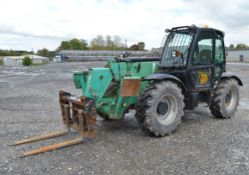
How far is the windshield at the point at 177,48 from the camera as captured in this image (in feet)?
21.8

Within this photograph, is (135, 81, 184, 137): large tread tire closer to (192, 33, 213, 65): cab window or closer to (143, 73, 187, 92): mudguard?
(143, 73, 187, 92): mudguard

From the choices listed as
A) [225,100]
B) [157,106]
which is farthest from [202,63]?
[157,106]

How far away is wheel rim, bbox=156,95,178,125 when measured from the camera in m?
6.09

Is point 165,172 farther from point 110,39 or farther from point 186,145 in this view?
point 110,39

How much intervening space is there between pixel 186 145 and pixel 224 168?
111 cm

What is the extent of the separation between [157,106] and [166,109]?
325 mm

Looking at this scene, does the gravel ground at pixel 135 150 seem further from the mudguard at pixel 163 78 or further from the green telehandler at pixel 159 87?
the mudguard at pixel 163 78

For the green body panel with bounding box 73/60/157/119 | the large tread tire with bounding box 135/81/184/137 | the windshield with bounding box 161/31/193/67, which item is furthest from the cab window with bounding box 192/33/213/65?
the green body panel with bounding box 73/60/157/119

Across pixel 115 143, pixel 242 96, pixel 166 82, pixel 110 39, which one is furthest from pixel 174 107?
pixel 110 39

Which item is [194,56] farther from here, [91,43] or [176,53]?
[91,43]

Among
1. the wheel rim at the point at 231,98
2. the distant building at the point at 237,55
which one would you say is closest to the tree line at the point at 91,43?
the distant building at the point at 237,55

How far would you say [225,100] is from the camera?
7.67 m

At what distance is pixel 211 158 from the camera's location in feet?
16.1

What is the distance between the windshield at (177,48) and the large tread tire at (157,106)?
0.73m
